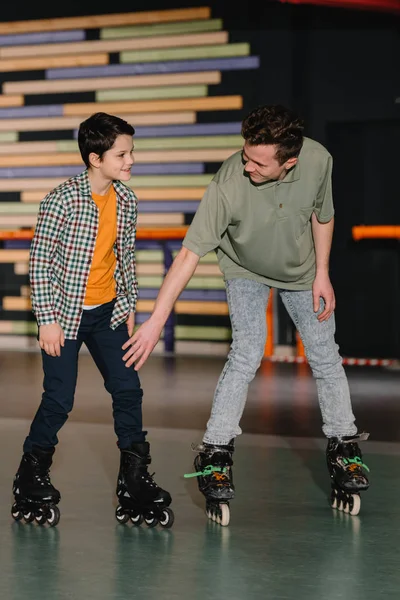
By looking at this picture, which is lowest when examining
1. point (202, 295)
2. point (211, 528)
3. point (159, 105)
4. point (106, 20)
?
point (202, 295)

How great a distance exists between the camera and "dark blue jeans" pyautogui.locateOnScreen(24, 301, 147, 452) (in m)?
4.31

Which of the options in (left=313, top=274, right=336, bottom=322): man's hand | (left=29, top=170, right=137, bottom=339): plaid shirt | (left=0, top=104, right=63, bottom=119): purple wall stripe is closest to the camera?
(left=29, top=170, right=137, bottom=339): plaid shirt

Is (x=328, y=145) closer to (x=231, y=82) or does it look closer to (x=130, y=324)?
(x=231, y=82)

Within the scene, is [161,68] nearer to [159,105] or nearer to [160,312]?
[159,105]

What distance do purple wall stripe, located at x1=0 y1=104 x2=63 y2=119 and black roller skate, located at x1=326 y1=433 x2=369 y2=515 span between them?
813 centimetres

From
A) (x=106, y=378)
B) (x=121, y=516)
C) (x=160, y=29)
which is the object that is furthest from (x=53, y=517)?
(x=160, y=29)

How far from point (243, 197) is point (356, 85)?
6.93 metres

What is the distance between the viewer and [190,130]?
38.2 ft

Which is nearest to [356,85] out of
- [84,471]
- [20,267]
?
[20,267]

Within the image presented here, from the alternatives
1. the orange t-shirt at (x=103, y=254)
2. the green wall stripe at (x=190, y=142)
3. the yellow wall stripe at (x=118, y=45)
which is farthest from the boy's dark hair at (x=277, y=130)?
the yellow wall stripe at (x=118, y=45)

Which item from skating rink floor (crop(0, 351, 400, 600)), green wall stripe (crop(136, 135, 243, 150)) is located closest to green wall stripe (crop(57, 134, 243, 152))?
green wall stripe (crop(136, 135, 243, 150))

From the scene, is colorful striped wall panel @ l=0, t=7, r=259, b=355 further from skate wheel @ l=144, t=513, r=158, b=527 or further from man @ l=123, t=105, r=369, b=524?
skate wheel @ l=144, t=513, r=158, b=527

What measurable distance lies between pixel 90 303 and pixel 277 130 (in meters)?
0.86

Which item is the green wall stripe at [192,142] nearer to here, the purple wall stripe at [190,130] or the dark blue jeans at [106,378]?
the purple wall stripe at [190,130]
